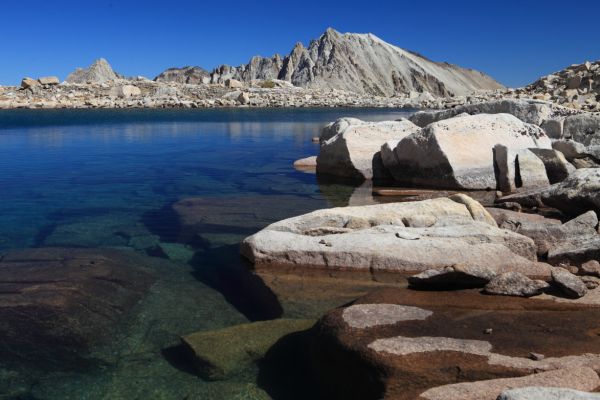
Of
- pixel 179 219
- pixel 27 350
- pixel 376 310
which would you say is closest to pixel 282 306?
pixel 376 310

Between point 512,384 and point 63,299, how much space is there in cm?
605

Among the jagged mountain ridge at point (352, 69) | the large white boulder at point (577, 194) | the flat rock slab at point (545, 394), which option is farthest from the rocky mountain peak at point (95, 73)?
the flat rock slab at point (545, 394)

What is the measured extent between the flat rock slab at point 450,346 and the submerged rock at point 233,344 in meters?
0.75

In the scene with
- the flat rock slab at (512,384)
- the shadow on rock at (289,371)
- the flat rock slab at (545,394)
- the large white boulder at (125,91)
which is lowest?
the shadow on rock at (289,371)

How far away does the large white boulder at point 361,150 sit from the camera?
58.0 ft

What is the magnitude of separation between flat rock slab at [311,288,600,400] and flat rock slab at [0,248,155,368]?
3066mm

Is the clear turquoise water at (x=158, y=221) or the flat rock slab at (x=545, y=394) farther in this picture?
the clear turquoise water at (x=158, y=221)

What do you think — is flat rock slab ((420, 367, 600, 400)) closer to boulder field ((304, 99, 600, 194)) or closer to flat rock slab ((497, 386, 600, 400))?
flat rock slab ((497, 386, 600, 400))

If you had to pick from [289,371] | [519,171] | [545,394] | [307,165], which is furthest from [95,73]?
[545,394]

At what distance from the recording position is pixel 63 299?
764 cm

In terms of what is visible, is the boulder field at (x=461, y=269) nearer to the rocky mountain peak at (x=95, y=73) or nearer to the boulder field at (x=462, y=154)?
the boulder field at (x=462, y=154)

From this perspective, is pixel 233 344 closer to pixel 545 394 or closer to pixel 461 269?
pixel 461 269

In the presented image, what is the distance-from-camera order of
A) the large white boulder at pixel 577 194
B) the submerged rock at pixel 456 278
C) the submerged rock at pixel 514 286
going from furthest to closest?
the large white boulder at pixel 577 194 → the submerged rock at pixel 456 278 → the submerged rock at pixel 514 286

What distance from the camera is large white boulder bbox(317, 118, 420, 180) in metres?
17.7
